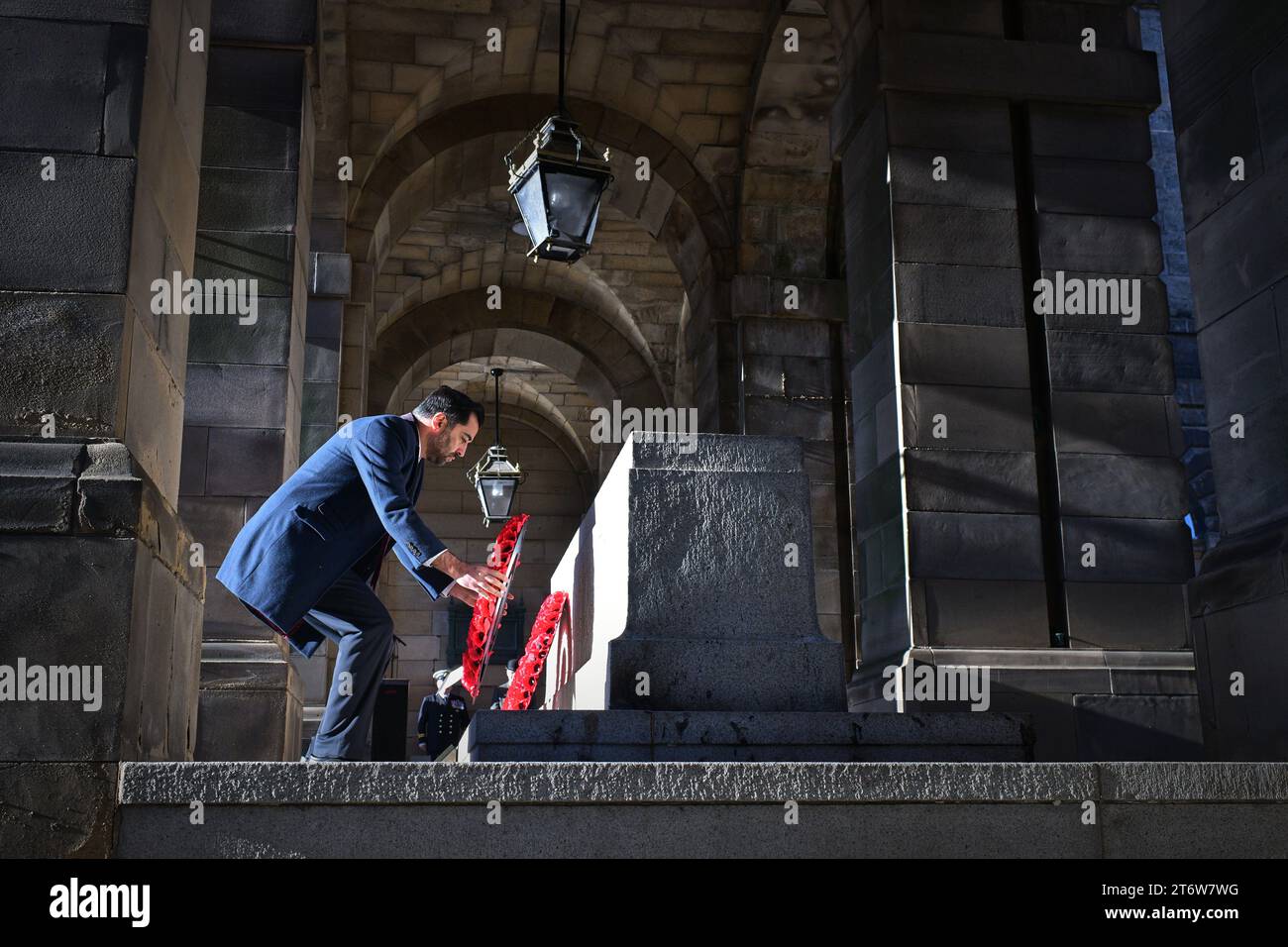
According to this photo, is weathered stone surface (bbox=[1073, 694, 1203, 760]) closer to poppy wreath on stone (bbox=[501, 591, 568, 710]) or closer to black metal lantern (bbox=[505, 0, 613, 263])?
poppy wreath on stone (bbox=[501, 591, 568, 710])

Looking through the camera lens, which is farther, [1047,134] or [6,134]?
[1047,134]

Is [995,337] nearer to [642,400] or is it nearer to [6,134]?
[6,134]

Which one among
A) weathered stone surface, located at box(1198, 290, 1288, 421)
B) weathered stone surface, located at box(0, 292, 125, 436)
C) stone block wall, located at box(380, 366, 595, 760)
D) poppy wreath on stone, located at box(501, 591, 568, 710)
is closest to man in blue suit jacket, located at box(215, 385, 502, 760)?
weathered stone surface, located at box(0, 292, 125, 436)

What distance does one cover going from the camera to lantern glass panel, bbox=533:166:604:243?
6664 millimetres

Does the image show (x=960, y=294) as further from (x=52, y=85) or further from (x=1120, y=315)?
(x=52, y=85)

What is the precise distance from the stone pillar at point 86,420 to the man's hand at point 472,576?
826mm

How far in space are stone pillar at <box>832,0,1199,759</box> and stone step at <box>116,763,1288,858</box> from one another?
3.14 meters

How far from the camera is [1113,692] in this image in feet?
20.6

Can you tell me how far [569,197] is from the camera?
21.9 feet
